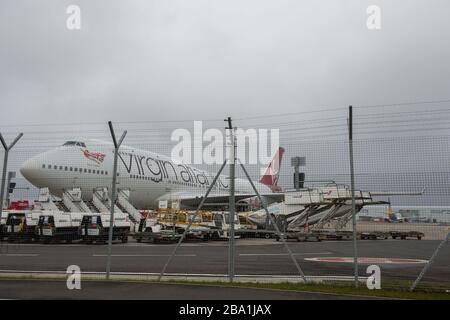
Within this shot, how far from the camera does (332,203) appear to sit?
2772 cm

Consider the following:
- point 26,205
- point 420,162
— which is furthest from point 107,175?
point 420,162

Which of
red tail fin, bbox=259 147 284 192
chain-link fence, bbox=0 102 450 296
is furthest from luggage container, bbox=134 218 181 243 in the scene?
red tail fin, bbox=259 147 284 192

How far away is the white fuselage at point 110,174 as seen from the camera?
88.9 ft

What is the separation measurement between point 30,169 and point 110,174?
19.9 ft

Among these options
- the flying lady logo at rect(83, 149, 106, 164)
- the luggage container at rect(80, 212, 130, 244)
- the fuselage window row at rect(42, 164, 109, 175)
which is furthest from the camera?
the flying lady logo at rect(83, 149, 106, 164)

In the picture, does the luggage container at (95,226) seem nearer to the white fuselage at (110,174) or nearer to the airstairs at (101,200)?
the white fuselage at (110,174)

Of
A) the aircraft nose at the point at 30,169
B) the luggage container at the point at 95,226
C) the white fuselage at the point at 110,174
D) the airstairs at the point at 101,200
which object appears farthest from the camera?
the airstairs at the point at 101,200

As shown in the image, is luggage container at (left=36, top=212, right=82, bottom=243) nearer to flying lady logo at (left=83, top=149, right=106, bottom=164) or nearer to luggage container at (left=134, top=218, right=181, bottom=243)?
luggage container at (left=134, top=218, right=181, bottom=243)

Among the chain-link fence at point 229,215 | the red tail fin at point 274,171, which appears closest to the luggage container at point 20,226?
the chain-link fence at point 229,215

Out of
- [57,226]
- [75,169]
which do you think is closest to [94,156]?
[75,169]

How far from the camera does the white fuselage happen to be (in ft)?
88.9

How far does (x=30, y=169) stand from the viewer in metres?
27.5

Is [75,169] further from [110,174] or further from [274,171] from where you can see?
[274,171]

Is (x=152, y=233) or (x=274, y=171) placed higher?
(x=274, y=171)
